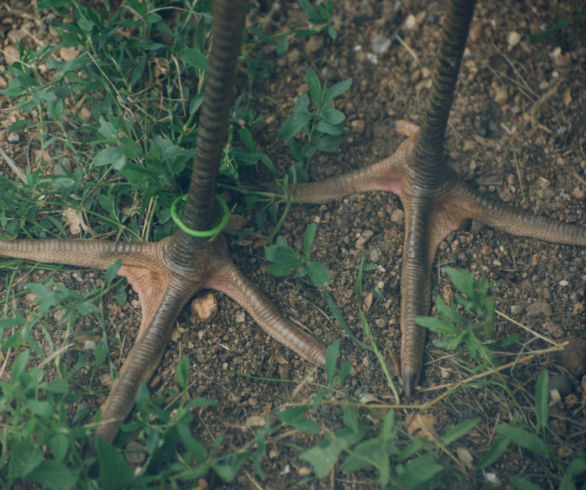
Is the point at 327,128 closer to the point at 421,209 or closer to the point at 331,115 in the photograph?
the point at 331,115

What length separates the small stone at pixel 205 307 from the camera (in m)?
1.97

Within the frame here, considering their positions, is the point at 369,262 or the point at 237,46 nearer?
the point at 237,46

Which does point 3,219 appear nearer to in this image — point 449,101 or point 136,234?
point 136,234

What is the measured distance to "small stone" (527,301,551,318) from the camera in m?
2.01

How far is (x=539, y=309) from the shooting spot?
2.02 metres

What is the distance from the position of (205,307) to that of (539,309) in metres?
1.12

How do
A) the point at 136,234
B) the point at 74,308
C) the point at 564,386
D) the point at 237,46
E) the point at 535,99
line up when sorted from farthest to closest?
1. the point at 535,99
2. the point at 136,234
3. the point at 564,386
4. the point at 74,308
5. the point at 237,46

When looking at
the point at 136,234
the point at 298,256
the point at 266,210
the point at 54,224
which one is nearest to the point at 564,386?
the point at 298,256

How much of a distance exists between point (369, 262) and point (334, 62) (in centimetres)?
82

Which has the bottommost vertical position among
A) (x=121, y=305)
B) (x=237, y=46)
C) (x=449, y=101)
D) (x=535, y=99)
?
(x=121, y=305)

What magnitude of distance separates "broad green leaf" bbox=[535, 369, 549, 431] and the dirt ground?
0.16 metres

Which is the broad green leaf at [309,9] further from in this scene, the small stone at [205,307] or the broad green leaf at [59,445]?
the broad green leaf at [59,445]

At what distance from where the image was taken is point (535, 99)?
2273 mm

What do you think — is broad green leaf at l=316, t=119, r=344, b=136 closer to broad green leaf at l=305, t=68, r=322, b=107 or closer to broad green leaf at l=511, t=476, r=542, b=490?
broad green leaf at l=305, t=68, r=322, b=107
